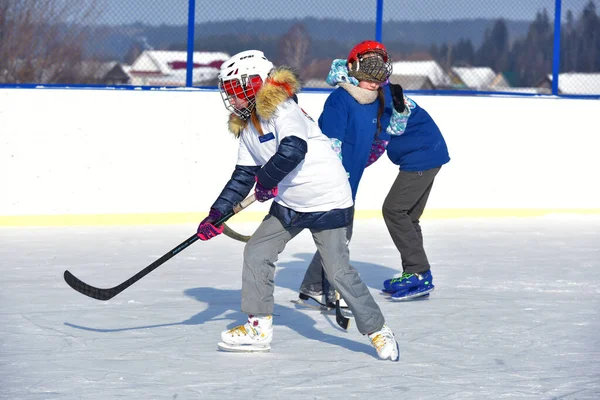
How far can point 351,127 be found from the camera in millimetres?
4211

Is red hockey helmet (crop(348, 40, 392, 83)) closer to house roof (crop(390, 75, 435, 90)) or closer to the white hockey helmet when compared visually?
the white hockey helmet

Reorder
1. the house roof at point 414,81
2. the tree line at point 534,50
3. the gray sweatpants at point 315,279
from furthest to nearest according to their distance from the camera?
the house roof at point 414,81 → the tree line at point 534,50 → the gray sweatpants at point 315,279

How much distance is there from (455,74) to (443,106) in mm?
2685

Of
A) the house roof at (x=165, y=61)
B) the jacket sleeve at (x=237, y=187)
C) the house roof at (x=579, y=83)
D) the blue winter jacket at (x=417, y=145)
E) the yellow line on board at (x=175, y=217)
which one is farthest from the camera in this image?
the house roof at (x=579, y=83)

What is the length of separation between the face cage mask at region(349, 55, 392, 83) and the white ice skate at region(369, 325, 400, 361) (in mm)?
1092

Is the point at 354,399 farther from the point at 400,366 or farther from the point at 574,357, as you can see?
the point at 574,357

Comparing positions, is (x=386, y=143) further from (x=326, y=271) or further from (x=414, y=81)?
(x=414, y=81)

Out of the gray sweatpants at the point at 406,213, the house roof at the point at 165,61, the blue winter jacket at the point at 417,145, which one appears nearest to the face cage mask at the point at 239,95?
the blue winter jacket at the point at 417,145

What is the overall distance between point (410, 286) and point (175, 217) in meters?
2.60

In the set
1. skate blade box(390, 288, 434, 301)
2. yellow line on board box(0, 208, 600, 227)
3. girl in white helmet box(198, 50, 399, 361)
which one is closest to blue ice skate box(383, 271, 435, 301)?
skate blade box(390, 288, 434, 301)

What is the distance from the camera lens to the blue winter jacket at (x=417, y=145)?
4.73 meters

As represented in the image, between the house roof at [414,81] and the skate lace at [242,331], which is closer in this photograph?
the skate lace at [242,331]

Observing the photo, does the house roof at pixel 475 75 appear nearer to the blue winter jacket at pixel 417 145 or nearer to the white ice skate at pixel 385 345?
the blue winter jacket at pixel 417 145

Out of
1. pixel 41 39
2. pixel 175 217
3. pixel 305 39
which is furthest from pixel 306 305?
pixel 305 39
